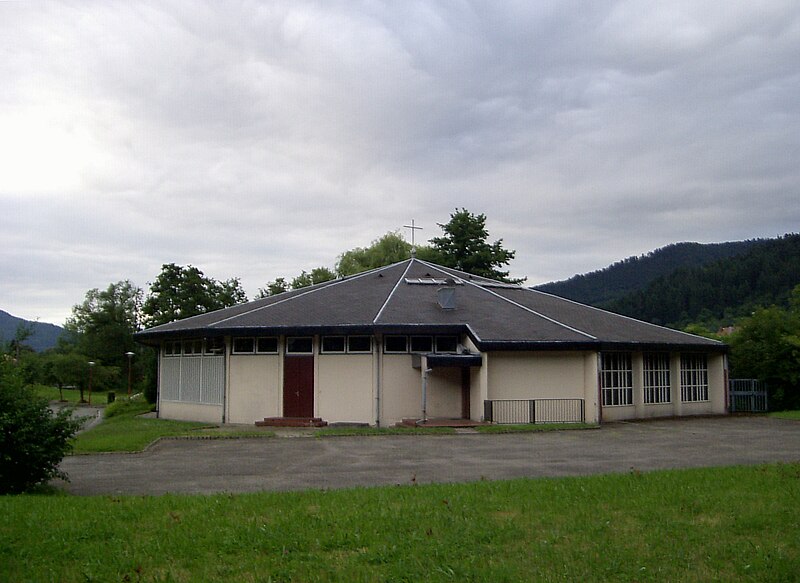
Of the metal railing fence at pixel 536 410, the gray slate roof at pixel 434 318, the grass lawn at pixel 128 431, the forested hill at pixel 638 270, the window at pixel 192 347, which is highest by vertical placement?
the forested hill at pixel 638 270

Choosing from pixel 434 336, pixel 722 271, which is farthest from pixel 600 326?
pixel 722 271

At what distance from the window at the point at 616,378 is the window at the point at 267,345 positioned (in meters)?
11.5

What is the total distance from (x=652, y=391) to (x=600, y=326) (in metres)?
3.21

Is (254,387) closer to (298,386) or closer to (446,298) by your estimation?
(298,386)

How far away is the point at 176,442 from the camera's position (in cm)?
2019

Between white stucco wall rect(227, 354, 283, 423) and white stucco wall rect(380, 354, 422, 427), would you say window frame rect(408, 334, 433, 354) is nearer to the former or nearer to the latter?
white stucco wall rect(380, 354, 422, 427)

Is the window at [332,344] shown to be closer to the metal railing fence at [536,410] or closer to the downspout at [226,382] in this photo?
the downspout at [226,382]

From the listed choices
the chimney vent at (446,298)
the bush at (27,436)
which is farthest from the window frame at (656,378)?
the bush at (27,436)

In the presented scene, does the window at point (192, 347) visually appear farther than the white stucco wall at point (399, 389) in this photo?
Yes

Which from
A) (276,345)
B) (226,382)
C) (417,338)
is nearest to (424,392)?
(417,338)

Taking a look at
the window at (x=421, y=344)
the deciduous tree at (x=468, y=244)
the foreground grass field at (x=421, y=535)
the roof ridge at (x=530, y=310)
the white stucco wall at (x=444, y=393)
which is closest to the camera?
the foreground grass field at (x=421, y=535)

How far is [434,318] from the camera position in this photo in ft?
89.7

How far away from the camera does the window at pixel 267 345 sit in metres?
27.2

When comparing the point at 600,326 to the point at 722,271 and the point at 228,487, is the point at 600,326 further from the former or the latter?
the point at 722,271
